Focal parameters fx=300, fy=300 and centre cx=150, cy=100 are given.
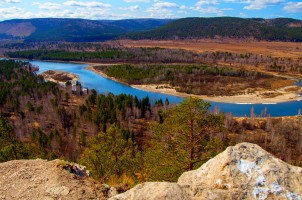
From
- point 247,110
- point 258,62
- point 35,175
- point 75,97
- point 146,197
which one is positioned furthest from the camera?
point 258,62

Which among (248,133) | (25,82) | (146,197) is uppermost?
(146,197)

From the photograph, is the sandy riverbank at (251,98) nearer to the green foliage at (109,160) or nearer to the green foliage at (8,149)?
the green foliage at (8,149)

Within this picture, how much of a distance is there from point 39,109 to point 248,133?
46.8 metres

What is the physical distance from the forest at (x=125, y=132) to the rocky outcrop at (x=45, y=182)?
241cm

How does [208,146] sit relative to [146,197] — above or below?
below

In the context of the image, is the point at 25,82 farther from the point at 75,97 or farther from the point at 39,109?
the point at 39,109

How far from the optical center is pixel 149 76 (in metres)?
128

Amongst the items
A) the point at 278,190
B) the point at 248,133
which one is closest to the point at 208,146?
the point at 278,190

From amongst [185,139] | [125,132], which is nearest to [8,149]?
[185,139]

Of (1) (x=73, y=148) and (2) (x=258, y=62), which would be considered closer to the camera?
(1) (x=73, y=148)

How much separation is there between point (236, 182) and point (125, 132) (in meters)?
42.0

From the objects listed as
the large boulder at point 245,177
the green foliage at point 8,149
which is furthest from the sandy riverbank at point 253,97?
the large boulder at point 245,177

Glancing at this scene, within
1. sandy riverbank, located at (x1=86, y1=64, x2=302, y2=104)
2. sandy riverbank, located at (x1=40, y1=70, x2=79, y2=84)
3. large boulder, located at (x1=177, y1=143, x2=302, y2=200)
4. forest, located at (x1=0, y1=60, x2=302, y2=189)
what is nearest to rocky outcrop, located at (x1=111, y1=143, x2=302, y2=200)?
large boulder, located at (x1=177, y1=143, x2=302, y2=200)

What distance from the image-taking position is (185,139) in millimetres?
17562
